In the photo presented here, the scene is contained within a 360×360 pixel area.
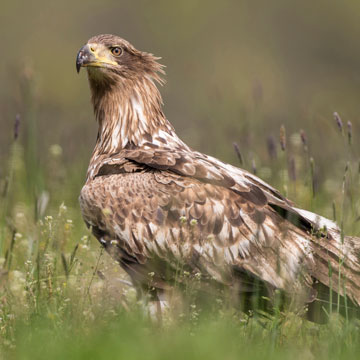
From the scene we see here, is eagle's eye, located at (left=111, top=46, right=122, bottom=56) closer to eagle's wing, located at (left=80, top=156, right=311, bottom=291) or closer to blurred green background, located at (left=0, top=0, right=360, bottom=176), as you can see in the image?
eagle's wing, located at (left=80, top=156, right=311, bottom=291)

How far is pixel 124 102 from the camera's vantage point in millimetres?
7648

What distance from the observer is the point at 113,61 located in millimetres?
7609

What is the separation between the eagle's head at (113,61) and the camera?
7496mm

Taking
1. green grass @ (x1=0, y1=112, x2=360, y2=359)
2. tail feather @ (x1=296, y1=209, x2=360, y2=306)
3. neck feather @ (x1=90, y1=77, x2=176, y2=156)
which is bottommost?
green grass @ (x1=0, y1=112, x2=360, y2=359)

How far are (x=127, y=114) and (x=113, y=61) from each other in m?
0.44

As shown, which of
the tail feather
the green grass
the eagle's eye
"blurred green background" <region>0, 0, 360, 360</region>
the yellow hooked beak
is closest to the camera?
the green grass

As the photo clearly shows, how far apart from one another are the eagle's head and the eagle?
3.11ft

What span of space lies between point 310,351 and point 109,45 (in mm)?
3288

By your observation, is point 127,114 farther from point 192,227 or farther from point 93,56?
point 192,227

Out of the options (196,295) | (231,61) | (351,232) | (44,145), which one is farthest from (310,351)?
(231,61)

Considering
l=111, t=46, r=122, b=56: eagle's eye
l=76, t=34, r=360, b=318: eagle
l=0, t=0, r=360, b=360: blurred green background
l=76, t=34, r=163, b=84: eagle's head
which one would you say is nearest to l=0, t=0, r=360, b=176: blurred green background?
l=0, t=0, r=360, b=360: blurred green background

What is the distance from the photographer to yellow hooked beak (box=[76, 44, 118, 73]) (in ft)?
24.3

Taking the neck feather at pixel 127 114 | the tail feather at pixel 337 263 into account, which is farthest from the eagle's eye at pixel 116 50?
the tail feather at pixel 337 263

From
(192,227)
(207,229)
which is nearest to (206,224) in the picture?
(207,229)
